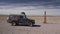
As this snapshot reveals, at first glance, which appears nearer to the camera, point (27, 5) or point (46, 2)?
point (27, 5)

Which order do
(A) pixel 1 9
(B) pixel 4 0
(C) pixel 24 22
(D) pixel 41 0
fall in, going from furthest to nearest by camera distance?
(D) pixel 41 0
(B) pixel 4 0
(A) pixel 1 9
(C) pixel 24 22

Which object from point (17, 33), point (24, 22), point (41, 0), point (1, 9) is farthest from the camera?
point (41, 0)

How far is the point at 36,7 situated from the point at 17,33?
922 centimetres

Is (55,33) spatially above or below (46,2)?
below

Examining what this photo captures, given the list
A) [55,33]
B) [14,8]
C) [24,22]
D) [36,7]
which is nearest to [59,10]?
[36,7]

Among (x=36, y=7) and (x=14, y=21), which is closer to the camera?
(x=14, y=21)

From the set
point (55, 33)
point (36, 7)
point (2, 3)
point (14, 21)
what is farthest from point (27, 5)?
point (55, 33)

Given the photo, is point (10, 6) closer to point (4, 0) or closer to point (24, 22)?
point (4, 0)

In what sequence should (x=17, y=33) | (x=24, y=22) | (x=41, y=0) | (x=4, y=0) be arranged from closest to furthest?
(x=17, y=33) < (x=24, y=22) < (x=4, y=0) < (x=41, y=0)

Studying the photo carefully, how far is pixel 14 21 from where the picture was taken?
8.80 m

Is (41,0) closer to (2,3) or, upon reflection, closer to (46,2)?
(46,2)

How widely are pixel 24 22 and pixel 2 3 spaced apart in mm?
6566

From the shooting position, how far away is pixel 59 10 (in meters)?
14.9

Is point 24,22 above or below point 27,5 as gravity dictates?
below
